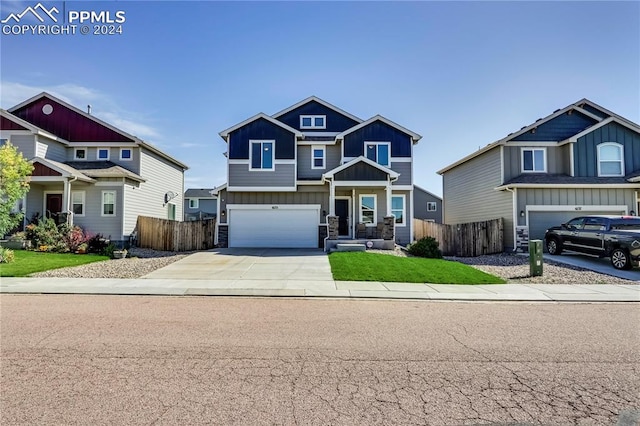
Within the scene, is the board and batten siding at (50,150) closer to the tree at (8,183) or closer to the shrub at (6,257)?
the tree at (8,183)

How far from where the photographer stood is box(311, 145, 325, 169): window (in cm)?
2220

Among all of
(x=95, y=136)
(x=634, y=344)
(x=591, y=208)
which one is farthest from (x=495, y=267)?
(x=95, y=136)

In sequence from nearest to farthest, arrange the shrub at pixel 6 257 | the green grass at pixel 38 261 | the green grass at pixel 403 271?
1. the green grass at pixel 403 271
2. the green grass at pixel 38 261
3. the shrub at pixel 6 257

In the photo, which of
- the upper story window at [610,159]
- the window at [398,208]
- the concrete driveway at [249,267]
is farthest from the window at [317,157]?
the upper story window at [610,159]

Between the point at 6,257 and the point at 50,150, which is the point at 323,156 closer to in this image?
the point at 6,257

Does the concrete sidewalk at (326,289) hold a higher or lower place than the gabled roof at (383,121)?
lower

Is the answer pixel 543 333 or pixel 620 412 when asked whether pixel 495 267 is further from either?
pixel 620 412

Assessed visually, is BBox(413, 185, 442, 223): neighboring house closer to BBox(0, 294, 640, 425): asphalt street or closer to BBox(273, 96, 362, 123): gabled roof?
BBox(273, 96, 362, 123): gabled roof

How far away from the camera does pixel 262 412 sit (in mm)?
3428

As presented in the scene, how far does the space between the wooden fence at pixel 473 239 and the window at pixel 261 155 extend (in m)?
10.6

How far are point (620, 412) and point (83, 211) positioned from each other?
77.6 ft

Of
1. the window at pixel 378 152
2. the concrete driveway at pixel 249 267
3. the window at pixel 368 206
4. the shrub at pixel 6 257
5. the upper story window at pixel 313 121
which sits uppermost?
the upper story window at pixel 313 121

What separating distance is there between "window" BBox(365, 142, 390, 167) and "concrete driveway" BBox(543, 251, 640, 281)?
968 centimetres

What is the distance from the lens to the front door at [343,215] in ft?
71.2
